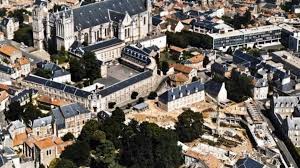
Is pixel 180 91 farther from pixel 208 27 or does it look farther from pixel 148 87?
pixel 208 27

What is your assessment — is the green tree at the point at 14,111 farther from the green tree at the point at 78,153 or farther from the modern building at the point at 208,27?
the modern building at the point at 208,27

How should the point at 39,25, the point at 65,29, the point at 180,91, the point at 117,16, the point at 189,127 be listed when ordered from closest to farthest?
the point at 189,127 → the point at 180,91 → the point at 65,29 → the point at 39,25 → the point at 117,16

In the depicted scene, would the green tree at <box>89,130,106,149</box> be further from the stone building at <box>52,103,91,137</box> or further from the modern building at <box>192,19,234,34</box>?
the modern building at <box>192,19,234,34</box>

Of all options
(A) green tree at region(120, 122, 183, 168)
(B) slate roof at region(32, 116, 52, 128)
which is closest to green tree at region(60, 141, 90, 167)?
(A) green tree at region(120, 122, 183, 168)

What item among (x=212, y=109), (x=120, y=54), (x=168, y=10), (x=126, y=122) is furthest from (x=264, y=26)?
(x=126, y=122)

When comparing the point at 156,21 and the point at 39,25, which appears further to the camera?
A: the point at 156,21

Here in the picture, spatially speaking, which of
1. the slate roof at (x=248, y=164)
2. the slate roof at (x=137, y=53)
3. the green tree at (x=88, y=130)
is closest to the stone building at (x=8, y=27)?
the slate roof at (x=137, y=53)

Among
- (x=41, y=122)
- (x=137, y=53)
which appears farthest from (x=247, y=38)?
(x=41, y=122)
